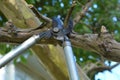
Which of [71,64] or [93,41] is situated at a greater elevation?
[93,41]

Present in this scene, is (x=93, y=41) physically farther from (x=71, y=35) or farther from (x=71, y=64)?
(x=71, y=64)

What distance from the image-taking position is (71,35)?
151cm

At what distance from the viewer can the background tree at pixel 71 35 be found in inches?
60.3

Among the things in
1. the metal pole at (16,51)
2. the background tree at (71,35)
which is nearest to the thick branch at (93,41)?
the background tree at (71,35)

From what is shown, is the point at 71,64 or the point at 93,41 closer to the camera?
the point at 71,64

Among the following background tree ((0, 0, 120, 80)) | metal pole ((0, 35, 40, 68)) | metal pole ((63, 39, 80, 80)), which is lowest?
metal pole ((63, 39, 80, 80))

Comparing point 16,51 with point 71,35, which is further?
point 71,35

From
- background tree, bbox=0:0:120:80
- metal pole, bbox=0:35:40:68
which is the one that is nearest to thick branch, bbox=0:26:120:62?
background tree, bbox=0:0:120:80

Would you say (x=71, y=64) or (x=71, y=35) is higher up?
(x=71, y=35)

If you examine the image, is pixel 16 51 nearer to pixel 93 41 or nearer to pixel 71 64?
pixel 71 64

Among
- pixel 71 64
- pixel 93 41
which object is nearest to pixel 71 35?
pixel 93 41

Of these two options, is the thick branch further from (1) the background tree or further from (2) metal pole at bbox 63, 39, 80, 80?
(2) metal pole at bbox 63, 39, 80, 80

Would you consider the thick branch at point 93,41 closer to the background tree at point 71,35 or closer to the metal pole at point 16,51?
the background tree at point 71,35

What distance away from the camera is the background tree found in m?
1.53
